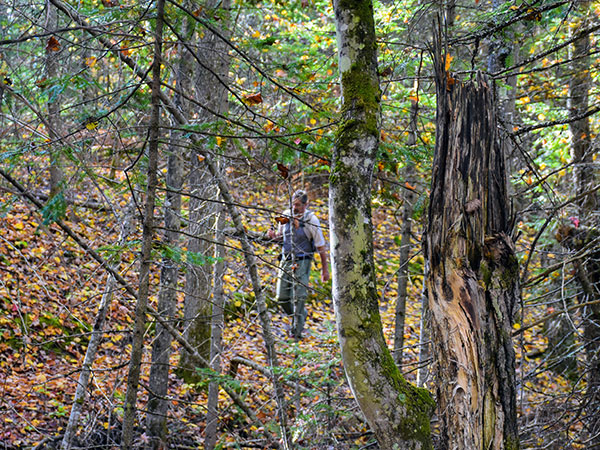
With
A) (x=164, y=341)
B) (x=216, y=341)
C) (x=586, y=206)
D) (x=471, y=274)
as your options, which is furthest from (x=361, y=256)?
(x=586, y=206)

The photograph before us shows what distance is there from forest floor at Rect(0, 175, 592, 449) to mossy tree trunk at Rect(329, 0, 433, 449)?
148 centimetres

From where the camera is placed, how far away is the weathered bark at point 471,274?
2.82 m

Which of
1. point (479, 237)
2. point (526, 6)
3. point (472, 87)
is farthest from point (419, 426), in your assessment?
point (526, 6)

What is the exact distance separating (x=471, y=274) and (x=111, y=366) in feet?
18.3

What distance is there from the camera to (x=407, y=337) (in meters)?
10.2

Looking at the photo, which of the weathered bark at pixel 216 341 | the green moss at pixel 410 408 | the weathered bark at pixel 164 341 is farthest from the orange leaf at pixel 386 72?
the weathered bark at pixel 164 341

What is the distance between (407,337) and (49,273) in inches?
258

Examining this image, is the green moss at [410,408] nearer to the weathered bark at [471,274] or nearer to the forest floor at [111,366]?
the weathered bark at [471,274]

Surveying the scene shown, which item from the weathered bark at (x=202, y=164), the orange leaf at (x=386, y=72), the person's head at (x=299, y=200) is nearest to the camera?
the orange leaf at (x=386, y=72)

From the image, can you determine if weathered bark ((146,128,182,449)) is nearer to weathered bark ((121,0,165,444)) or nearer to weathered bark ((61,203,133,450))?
weathered bark ((61,203,133,450))

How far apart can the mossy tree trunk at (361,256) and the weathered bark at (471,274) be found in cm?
26

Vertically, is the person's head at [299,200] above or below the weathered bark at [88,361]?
above

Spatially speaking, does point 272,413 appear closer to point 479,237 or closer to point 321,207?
point 479,237

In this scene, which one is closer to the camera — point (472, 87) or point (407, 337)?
point (472, 87)
